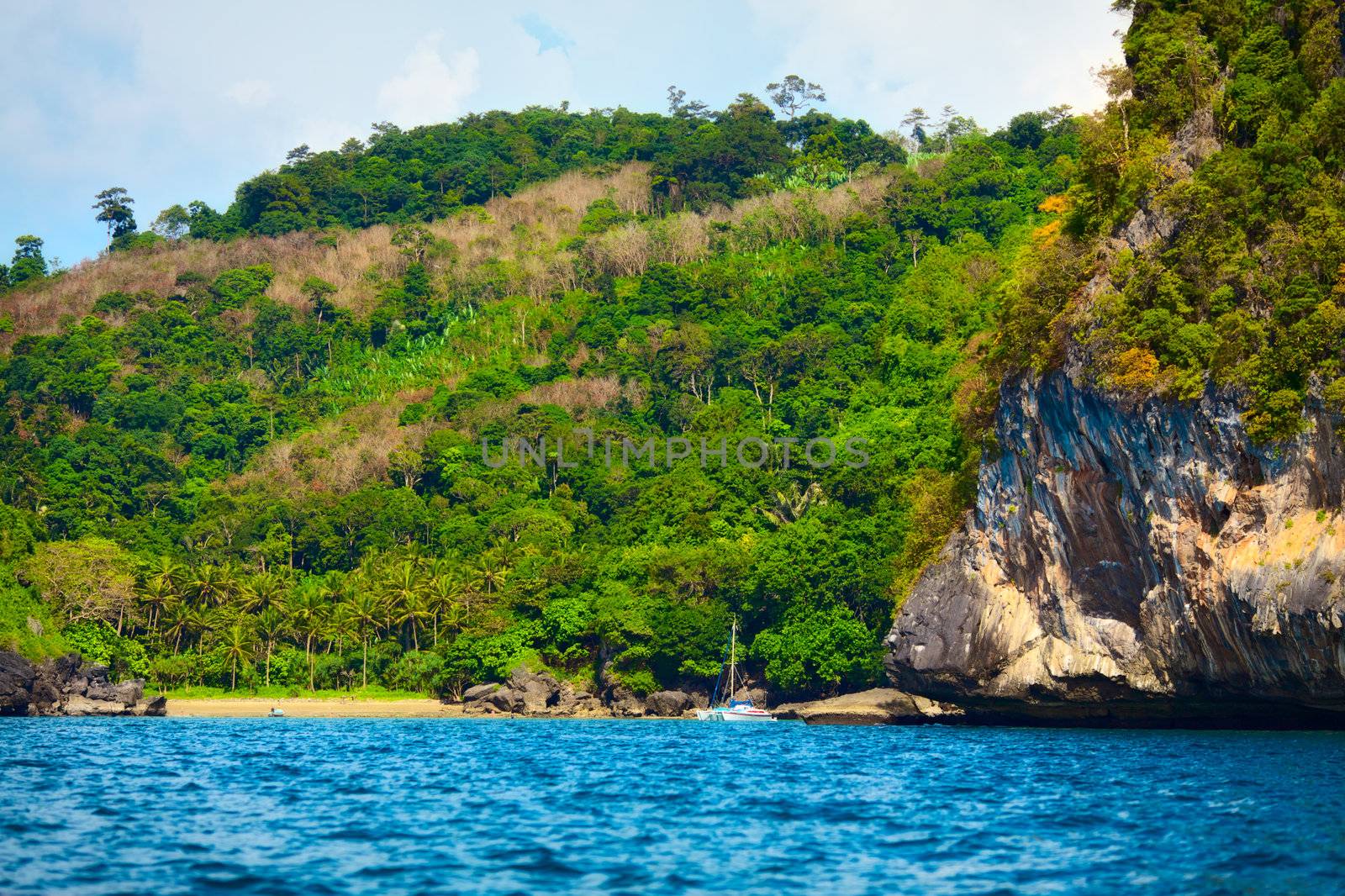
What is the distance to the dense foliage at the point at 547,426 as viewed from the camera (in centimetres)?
7781

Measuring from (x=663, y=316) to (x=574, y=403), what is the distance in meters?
13.6

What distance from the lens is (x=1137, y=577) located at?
4206cm

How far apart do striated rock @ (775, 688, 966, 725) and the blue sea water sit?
18379 millimetres

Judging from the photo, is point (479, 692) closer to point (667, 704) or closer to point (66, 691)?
point (667, 704)

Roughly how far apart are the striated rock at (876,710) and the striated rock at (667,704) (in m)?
6.76

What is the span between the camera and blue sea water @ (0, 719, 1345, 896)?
17234mm

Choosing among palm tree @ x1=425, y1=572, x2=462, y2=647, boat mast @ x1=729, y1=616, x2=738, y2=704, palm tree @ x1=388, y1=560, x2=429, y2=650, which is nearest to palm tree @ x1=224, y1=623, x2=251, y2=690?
palm tree @ x1=388, y1=560, x2=429, y2=650

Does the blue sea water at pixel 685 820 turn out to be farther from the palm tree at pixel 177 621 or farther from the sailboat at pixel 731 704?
the palm tree at pixel 177 621

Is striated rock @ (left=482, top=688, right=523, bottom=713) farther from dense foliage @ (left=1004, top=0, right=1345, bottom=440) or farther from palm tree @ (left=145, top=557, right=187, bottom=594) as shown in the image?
dense foliage @ (left=1004, top=0, right=1345, bottom=440)

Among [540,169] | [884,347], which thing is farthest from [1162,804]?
[540,169]

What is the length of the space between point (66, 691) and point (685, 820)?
59.2m

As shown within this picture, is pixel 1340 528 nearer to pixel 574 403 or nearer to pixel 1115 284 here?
pixel 1115 284

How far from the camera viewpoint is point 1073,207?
46.9 metres

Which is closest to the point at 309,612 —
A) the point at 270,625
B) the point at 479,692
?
the point at 270,625
